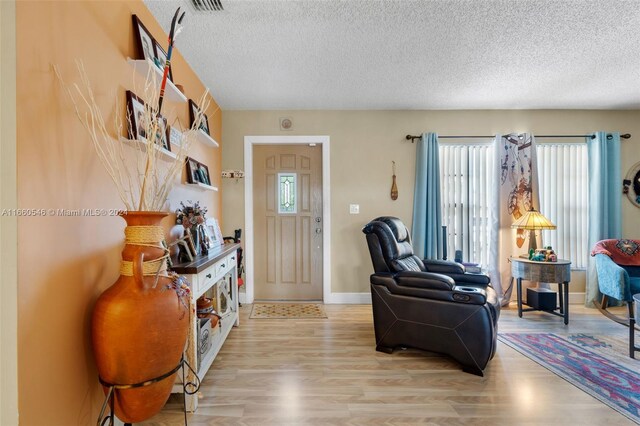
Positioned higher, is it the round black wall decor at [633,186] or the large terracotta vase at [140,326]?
the round black wall decor at [633,186]

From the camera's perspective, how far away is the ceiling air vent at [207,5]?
1672mm

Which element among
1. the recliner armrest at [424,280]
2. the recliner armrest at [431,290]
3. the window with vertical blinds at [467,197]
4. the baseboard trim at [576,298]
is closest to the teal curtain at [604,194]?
the baseboard trim at [576,298]

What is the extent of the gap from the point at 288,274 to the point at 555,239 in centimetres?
347

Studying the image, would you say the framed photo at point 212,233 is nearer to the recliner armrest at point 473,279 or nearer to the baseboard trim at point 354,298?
the baseboard trim at point 354,298

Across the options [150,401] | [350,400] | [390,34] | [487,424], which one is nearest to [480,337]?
[487,424]

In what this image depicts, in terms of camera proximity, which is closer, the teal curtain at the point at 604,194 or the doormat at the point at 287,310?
the doormat at the point at 287,310

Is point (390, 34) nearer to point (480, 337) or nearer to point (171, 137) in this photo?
point (171, 137)

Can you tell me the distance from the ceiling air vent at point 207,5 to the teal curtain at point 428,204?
2.58 meters

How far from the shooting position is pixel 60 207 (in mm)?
1100

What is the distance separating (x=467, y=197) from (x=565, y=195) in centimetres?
124

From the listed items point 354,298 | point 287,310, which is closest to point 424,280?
point 354,298

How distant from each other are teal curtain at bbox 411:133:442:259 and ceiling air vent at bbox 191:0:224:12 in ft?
8.47

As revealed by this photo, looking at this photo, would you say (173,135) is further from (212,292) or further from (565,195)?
(565,195)

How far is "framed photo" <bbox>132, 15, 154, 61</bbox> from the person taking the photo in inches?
63.8
